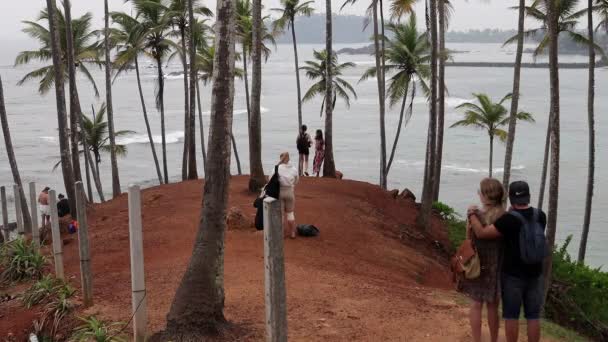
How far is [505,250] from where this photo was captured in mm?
5938

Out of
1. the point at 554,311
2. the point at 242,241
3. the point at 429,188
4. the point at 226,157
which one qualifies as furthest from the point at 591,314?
the point at 226,157

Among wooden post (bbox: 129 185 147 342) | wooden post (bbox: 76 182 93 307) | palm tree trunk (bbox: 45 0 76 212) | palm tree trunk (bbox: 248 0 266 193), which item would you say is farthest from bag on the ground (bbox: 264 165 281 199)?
palm tree trunk (bbox: 45 0 76 212)

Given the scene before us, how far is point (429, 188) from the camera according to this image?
1812 centimetres

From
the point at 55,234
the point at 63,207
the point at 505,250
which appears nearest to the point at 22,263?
the point at 55,234

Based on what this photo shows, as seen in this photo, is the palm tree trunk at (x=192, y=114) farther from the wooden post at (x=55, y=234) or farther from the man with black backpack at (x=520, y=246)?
the man with black backpack at (x=520, y=246)

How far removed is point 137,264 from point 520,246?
3480 millimetres

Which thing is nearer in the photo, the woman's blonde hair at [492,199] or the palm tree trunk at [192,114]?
the woman's blonde hair at [492,199]

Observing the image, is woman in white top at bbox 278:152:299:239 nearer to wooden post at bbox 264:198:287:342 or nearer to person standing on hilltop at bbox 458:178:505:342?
person standing on hilltop at bbox 458:178:505:342

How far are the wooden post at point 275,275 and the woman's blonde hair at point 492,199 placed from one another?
1774 millimetres

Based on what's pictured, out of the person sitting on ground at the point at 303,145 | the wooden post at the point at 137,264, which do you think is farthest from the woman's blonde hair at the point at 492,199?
the person sitting on ground at the point at 303,145

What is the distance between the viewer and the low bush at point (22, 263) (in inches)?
435

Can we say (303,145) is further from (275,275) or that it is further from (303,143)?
(275,275)

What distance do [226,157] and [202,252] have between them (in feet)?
3.11

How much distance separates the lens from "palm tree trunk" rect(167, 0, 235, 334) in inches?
275
